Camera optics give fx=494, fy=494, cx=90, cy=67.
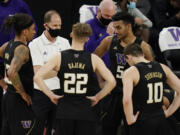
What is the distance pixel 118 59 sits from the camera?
6.68 m

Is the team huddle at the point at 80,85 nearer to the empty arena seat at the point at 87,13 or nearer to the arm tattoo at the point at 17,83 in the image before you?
the arm tattoo at the point at 17,83

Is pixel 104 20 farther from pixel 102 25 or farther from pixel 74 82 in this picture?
pixel 74 82

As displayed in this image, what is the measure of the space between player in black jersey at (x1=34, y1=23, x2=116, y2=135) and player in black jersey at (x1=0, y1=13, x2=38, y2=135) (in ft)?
1.53

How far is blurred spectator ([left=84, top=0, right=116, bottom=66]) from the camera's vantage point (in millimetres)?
7398

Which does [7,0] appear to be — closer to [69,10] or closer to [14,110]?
[69,10]

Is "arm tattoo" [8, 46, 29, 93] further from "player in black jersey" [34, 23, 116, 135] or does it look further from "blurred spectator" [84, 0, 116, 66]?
"blurred spectator" [84, 0, 116, 66]

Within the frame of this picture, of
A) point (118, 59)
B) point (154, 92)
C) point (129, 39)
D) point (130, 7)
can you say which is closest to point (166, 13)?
point (130, 7)

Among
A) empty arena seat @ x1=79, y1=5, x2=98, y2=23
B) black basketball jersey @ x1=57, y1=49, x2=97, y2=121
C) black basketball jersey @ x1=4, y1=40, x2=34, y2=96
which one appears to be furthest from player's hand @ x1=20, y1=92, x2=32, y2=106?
empty arena seat @ x1=79, y1=5, x2=98, y2=23

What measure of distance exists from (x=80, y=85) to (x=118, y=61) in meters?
1.21

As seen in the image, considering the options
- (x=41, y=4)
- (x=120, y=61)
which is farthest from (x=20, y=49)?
(x=41, y=4)

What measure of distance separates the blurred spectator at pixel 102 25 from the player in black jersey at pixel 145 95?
5.36ft

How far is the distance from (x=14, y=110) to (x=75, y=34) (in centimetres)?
126

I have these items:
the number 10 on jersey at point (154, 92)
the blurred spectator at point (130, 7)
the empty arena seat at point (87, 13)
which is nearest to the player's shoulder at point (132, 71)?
the number 10 on jersey at point (154, 92)

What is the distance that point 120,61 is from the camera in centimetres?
667
